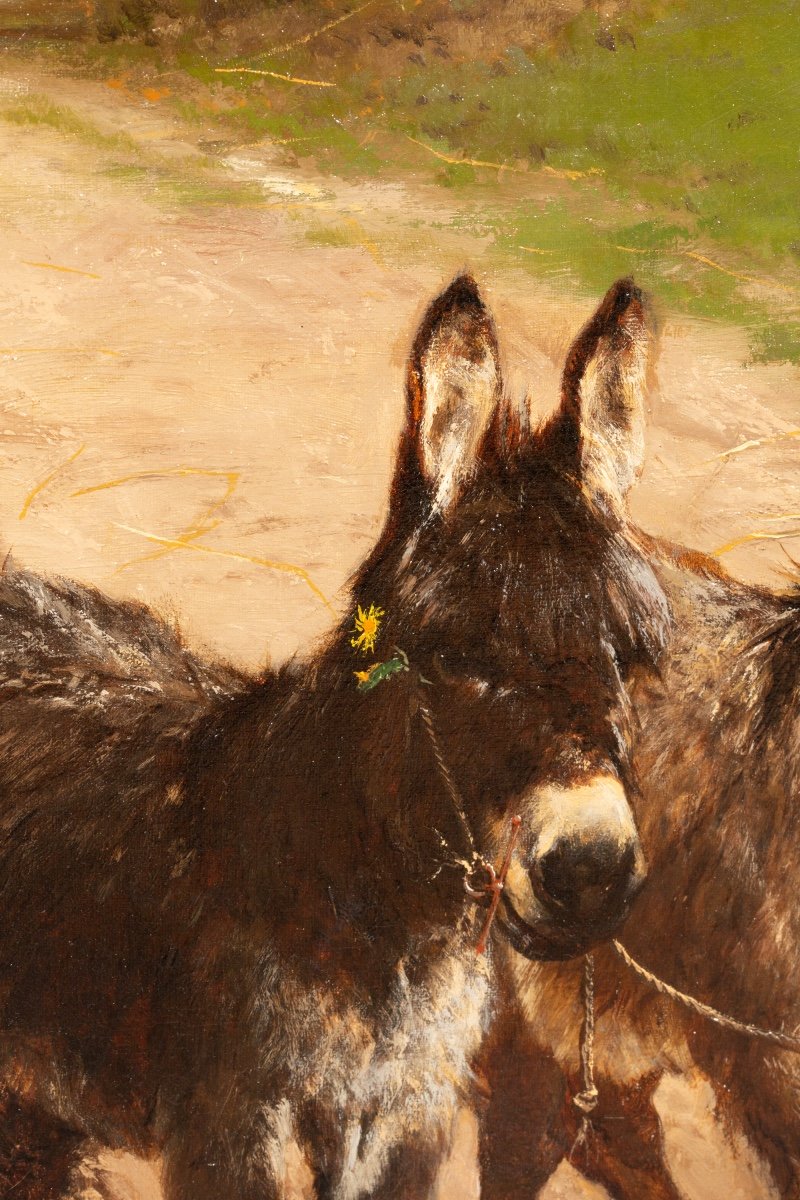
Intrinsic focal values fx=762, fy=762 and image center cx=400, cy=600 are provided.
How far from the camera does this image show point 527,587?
1416 mm

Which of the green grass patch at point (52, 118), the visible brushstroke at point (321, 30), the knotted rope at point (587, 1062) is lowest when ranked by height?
the knotted rope at point (587, 1062)

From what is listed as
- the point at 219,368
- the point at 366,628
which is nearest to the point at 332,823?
the point at 366,628

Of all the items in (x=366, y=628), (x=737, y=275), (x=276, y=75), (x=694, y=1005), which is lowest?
(x=694, y=1005)

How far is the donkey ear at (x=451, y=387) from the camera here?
1.43 metres

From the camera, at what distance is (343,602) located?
1.43 m

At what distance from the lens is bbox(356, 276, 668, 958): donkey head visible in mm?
1398

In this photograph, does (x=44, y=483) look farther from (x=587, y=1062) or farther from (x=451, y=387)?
(x=587, y=1062)

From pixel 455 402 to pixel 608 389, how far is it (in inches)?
11.5

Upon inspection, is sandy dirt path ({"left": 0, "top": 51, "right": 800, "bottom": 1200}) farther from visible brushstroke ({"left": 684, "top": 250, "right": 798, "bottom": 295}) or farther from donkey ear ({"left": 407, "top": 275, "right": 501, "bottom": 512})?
visible brushstroke ({"left": 684, "top": 250, "right": 798, "bottom": 295})

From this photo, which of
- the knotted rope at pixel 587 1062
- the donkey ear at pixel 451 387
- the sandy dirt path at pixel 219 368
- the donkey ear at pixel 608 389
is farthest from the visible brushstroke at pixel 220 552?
the knotted rope at pixel 587 1062

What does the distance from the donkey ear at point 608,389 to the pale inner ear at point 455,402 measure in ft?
0.53

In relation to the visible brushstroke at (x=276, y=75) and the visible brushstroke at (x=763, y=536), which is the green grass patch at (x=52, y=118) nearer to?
the visible brushstroke at (x=276, y=75)

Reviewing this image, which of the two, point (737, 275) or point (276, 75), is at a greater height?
point (276, 75)

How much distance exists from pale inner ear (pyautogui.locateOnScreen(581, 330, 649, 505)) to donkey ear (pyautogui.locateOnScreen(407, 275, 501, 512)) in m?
0.19
